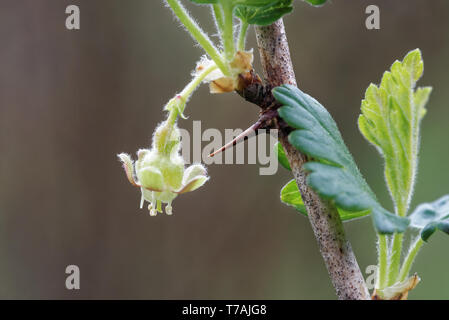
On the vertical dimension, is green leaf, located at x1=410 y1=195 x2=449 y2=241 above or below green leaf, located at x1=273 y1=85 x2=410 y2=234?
below

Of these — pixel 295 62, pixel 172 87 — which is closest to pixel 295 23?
pixel 295 62

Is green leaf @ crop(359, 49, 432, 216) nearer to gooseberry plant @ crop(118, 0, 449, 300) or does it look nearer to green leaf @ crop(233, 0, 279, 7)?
gooseberry plant @ crop(118, 0, 449, 300)

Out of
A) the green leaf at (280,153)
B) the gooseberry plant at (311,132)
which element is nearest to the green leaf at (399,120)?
the gooseberry plant at (311,132)

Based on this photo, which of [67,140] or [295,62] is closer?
[67,140]

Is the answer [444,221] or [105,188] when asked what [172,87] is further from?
[444,221]

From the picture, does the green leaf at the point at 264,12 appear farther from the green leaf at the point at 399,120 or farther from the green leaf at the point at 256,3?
the green leaf at the point at 399,120

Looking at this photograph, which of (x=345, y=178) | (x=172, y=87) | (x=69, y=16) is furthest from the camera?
(x=172, y=87)

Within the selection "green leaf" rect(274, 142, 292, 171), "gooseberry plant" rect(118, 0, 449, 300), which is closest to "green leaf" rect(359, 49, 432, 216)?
"gooseberry plant" rect(118, 0, 449, 300)
